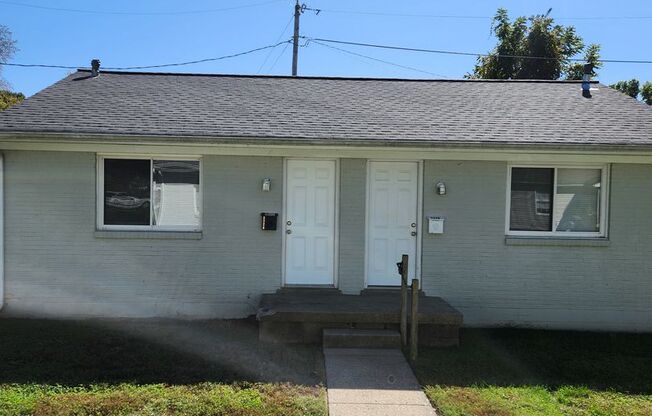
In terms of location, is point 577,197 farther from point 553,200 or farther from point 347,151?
point 347,151

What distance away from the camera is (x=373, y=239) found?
301 inches

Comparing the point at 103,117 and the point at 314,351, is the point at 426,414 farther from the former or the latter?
the point at 103,117

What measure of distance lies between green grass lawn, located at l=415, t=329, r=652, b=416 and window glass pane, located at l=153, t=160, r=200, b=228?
3829 millimetres

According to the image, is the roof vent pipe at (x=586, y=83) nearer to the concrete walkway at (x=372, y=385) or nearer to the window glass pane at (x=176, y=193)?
the concrete walkway at (x=372, y=385)

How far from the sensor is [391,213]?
7641 millimetres

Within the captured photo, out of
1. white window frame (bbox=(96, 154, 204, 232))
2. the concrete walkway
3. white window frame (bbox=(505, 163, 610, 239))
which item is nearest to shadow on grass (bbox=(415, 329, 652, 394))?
the concrete walkway

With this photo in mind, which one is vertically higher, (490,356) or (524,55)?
(524,55)

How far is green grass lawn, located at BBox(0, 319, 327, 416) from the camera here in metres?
4.51

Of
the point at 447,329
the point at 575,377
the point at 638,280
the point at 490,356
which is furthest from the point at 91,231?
the point at 638,280

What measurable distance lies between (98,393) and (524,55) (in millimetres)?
22695

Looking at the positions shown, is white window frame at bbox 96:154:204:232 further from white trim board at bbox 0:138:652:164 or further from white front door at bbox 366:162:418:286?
white front door at bbox 366:162:418:286

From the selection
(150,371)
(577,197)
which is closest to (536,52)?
(577,197)

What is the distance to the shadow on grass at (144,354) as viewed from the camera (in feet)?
17.0

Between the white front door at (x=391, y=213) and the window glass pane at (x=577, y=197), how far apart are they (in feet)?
6.96
